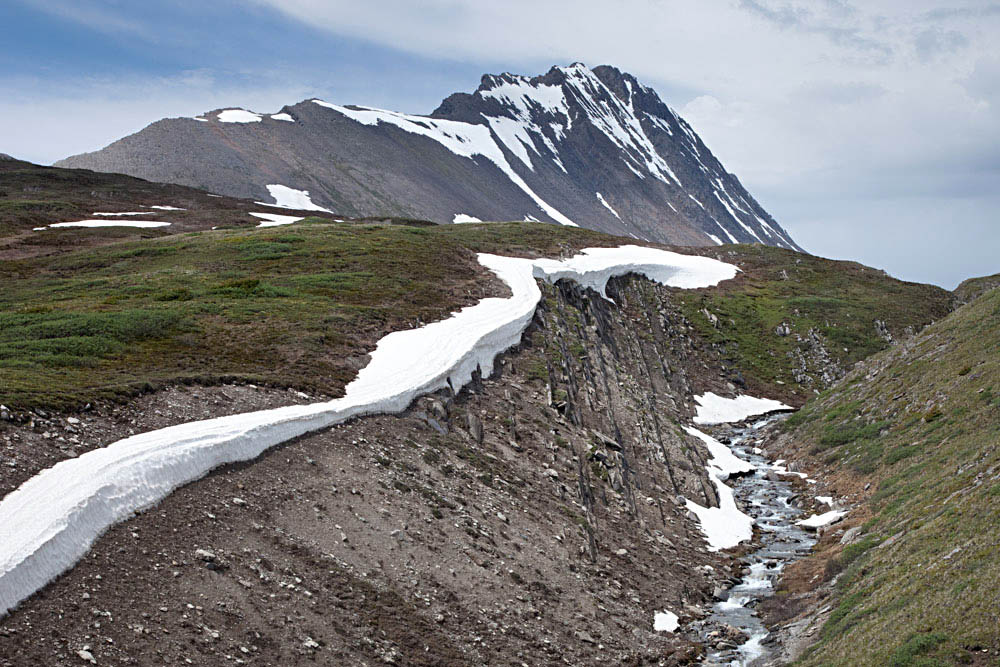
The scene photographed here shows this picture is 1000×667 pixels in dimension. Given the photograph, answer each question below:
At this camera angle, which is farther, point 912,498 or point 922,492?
point 912,498

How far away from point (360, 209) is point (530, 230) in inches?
3674

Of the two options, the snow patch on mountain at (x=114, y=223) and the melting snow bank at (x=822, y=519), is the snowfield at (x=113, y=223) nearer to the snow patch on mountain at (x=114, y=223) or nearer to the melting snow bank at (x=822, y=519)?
the snow patch on mountain at (x=114, y=223)

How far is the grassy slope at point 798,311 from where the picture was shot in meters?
72.2

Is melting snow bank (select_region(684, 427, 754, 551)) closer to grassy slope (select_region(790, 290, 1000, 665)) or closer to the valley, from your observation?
the valley

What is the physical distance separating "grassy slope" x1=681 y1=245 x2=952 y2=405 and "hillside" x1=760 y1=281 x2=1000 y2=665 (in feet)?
64.3

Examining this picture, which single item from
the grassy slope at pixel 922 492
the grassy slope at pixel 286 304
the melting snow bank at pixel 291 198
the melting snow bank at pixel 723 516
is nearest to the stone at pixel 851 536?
the grassy slope at pixel 922 492

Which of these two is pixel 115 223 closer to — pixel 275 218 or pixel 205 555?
pixel 275 218

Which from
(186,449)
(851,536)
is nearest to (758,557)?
(851,536)

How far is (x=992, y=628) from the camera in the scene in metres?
15.1

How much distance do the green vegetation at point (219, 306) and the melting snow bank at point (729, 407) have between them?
2018 cm

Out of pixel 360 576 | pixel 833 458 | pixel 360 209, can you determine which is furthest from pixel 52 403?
pixel 360 209

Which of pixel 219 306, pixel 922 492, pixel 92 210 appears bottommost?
pixel 922 492

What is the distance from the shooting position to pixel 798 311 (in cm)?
8069

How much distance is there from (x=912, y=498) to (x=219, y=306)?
32287mm
